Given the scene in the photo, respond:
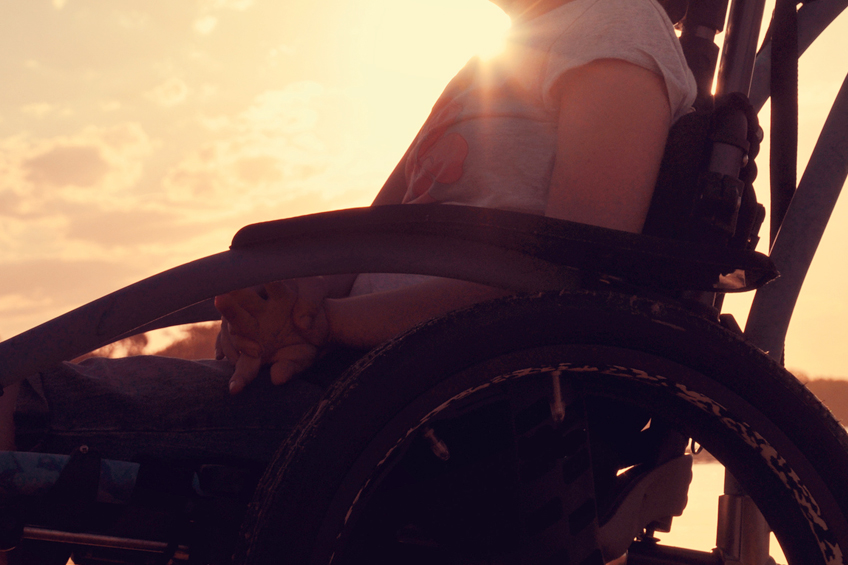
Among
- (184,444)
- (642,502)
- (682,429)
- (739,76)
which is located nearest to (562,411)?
(682,429)

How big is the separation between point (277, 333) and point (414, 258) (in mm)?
230

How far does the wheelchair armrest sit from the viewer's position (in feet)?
1.60

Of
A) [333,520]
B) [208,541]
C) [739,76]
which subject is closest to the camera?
[333,520]

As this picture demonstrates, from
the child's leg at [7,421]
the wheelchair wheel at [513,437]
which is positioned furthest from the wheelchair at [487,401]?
the child's leg at [7,421]

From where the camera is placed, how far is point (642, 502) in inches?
28.2

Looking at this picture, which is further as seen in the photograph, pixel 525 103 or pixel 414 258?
pixel 525 103

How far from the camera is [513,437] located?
57cm

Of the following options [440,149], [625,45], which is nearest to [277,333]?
[440,149]

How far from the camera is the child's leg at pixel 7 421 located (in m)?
0.58

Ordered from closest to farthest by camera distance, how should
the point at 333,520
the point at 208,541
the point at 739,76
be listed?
the point at 333,520, the point at 208,541, the point at 739,76

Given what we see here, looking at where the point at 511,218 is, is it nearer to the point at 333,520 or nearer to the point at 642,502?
the point at 333,520

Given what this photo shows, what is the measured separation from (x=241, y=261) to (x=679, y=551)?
67cm

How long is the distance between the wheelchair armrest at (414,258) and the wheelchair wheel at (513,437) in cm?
5

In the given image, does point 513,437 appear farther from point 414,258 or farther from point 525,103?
point 525,103
